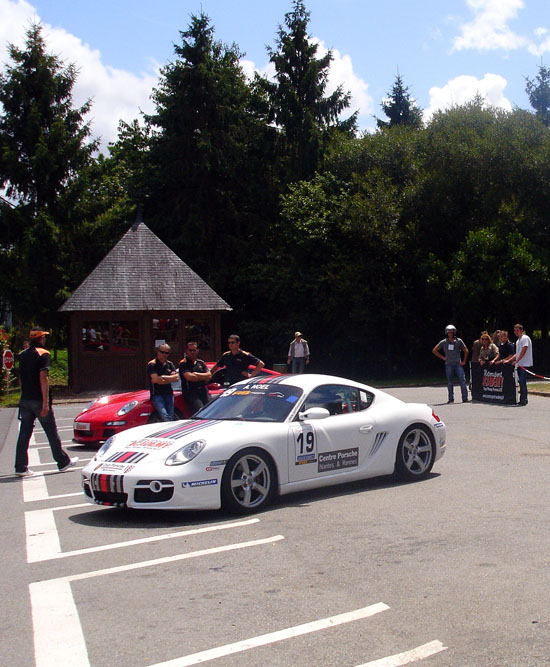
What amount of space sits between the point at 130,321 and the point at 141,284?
1.46m

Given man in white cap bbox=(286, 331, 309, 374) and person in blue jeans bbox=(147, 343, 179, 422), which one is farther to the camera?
man in white cap bbox=(286, 331, 309, 374)

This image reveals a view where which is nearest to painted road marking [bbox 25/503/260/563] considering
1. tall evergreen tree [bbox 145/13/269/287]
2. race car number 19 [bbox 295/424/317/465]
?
race car number 19 [bbox 295/424/317/465]

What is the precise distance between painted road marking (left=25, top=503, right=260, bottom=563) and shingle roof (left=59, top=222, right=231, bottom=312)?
1985cm

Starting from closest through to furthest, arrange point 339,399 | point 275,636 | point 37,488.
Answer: point 275,636 → point 339,399 → point 37,488

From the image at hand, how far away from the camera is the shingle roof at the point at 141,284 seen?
27.6 m

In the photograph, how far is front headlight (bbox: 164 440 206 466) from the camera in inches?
290

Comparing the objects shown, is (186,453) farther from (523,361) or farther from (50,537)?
(523,361)

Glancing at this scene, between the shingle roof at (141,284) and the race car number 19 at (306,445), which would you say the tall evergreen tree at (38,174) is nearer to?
the shingle roof at (141,284)

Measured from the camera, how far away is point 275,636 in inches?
173

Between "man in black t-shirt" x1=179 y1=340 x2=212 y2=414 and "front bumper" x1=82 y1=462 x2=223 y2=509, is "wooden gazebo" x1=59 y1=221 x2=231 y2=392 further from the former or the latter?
"front bumper" x1=82 y1=462 x2=223 y2=509

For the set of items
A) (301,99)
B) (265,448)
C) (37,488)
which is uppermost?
(301,99)

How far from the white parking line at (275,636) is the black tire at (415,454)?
13.9 feet

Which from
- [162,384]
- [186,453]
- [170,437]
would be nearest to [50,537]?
[186,453]

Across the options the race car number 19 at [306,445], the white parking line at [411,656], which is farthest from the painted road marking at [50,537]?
the white parking line at [411,656]
